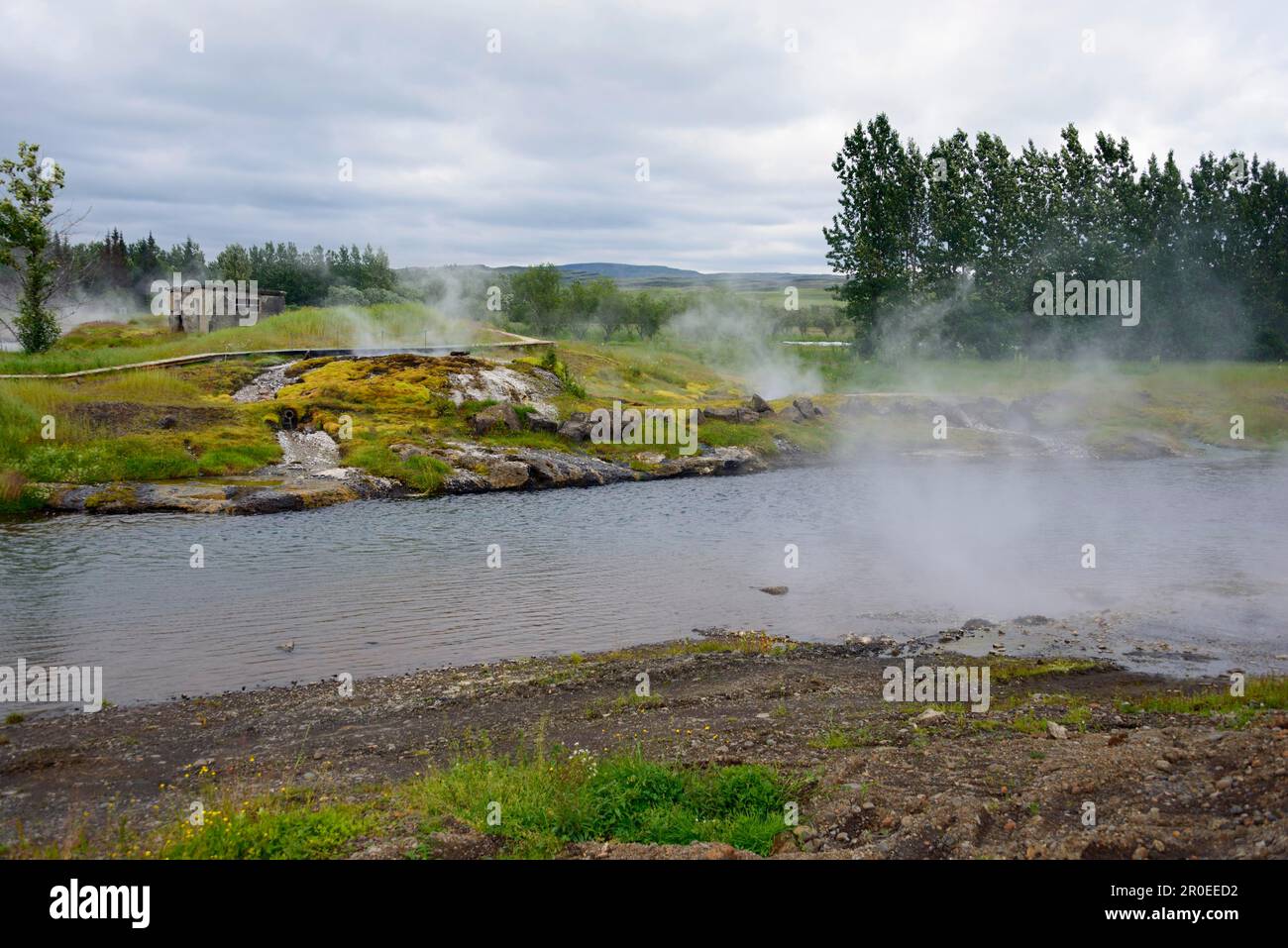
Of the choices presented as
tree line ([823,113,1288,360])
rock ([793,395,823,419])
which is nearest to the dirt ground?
rock ([793,395,823,419])

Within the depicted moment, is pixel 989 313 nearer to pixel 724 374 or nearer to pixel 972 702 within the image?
pixel 724 374

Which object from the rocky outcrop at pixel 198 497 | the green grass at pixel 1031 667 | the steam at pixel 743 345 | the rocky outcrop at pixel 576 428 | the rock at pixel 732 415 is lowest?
the green grass at pixel 1031 667

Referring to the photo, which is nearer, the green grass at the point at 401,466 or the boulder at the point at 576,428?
the green grass at the point at 401,466

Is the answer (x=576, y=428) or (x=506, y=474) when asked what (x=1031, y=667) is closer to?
(x=506, y=474)

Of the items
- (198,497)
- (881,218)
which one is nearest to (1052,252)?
(881,218)

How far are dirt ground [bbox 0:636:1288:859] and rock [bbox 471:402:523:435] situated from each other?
2494 centimetres

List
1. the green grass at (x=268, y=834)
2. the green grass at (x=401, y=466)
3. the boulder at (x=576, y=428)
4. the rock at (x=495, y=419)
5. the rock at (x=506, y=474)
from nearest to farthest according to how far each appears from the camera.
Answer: the green grass at (x=268, y=834) → the green grass at (x=401, y=466) → the rock at (x=506, y=474) → the rock at (x=495, y=419) → the boulder at (x=576, y=428)

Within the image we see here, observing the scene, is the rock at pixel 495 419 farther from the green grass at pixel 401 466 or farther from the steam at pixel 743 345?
the steam at pixel 743 345

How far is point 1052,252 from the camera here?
69750 mm

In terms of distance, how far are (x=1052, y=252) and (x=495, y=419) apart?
47.9 m

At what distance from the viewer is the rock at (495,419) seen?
4088 cm

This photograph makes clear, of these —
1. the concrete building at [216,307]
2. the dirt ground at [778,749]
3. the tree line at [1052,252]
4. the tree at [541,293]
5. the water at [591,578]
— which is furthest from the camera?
the tree at [541,293]

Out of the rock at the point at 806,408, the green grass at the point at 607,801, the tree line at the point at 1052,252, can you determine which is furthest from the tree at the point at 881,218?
the green grass at the point at 607,801

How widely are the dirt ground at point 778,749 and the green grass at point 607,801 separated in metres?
0.32
